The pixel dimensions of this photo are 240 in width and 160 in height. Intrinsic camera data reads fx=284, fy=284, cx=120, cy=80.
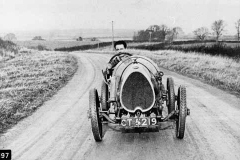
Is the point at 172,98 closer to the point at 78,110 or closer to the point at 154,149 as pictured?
the point at 154,149

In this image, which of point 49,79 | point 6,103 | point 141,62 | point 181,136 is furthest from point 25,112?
point 49,79

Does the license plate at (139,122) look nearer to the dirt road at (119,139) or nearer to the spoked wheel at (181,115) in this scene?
the dirt road at (119,139)

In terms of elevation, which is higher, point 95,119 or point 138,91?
point 138,91

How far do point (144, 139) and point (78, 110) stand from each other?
3163mm

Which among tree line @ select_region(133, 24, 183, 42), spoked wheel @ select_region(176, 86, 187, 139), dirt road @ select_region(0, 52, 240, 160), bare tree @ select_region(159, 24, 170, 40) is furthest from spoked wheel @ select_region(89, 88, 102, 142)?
bare tree @ select_region(159, 24, 170, 40)

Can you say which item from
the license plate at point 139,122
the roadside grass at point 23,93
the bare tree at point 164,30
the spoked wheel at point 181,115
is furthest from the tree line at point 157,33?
the license plate at point 139,122

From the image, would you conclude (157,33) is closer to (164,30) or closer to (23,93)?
(164,30)

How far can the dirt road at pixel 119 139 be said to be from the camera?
523 cm

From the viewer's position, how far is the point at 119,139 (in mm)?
6066

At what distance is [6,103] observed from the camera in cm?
904

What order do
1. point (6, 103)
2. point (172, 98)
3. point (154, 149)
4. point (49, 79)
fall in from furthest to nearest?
1. point (49, 79)
2. point (6, 103)
3. point (172, 98)
4. point (154, 149)

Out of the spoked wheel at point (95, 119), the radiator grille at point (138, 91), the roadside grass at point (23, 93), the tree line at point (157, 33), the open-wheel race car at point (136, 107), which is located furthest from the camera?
the tree line at point (157, 33)

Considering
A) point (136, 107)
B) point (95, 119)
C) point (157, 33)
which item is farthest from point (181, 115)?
point (157, 33)

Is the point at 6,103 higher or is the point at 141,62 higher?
the point at 141,62
